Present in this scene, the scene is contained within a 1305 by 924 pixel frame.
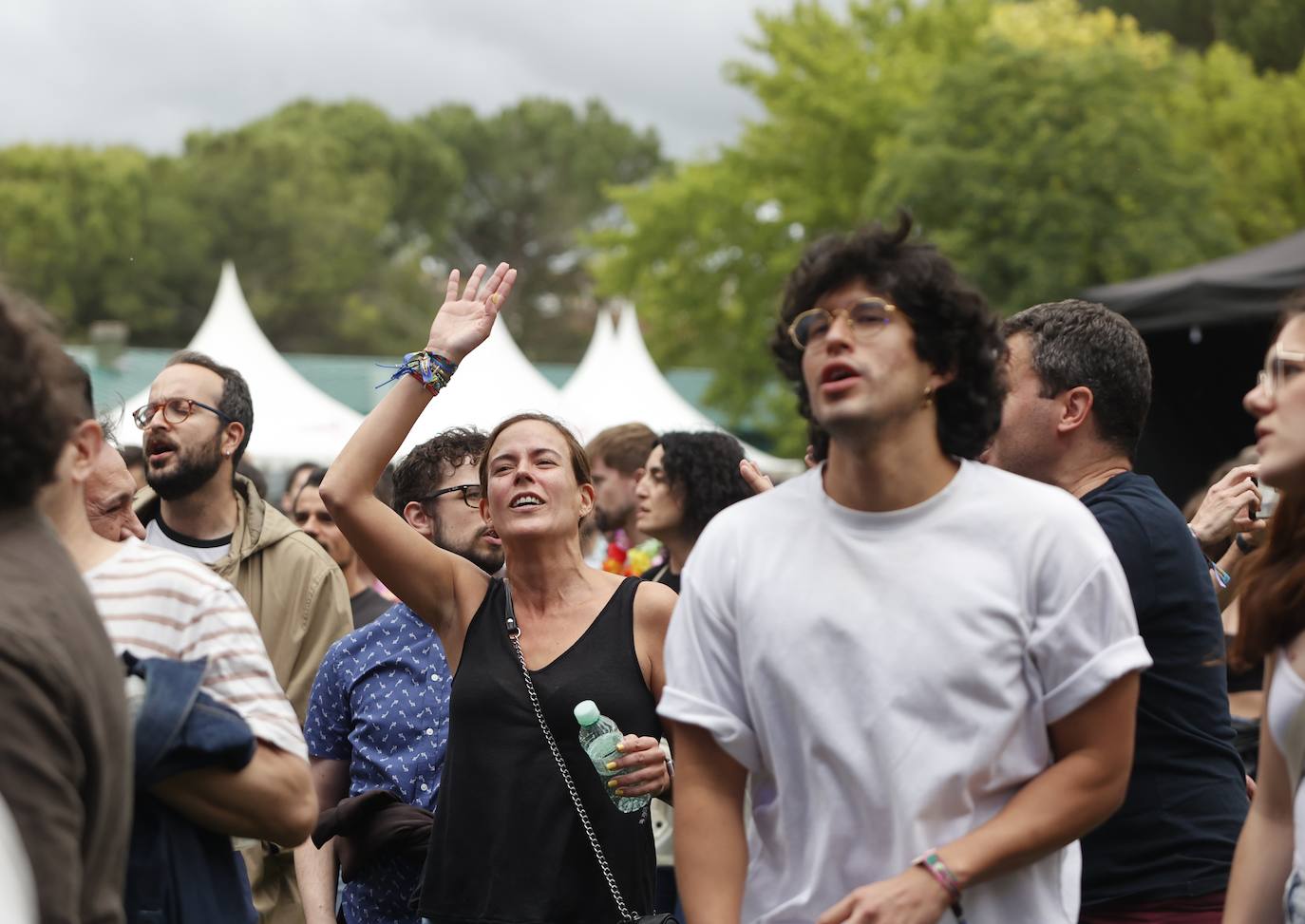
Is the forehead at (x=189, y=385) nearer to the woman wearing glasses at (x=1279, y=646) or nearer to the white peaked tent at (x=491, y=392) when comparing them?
the white peaked tent at (x=491, y=392)

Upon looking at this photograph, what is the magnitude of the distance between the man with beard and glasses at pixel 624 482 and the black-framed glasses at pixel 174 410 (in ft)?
9.73

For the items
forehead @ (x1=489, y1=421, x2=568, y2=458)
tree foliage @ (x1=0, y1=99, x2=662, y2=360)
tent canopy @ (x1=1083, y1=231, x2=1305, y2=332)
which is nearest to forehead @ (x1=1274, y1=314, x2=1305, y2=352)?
forehead @ (x1=489, y1=421, x2=568, y2=458)

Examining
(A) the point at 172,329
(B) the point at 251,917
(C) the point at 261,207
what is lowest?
(B) the point at 251,917

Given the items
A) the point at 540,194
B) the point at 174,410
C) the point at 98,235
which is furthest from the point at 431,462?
the point at 540,194

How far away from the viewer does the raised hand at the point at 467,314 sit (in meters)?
3.76

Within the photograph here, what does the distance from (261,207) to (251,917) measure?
6625cm

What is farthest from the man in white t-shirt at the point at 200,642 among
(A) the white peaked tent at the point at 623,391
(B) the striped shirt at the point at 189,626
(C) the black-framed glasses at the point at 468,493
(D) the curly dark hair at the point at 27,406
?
(A) the white peaked tent at the point at 623,391

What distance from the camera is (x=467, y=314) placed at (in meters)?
3.87

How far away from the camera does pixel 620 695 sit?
12.3ft

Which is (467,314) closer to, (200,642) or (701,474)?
(200,642)

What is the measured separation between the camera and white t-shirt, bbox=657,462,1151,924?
263cm

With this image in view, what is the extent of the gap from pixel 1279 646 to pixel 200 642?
1.87m

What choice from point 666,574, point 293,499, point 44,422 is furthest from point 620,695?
point 293,499

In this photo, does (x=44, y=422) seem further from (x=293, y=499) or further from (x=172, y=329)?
(x=172, y=329)
